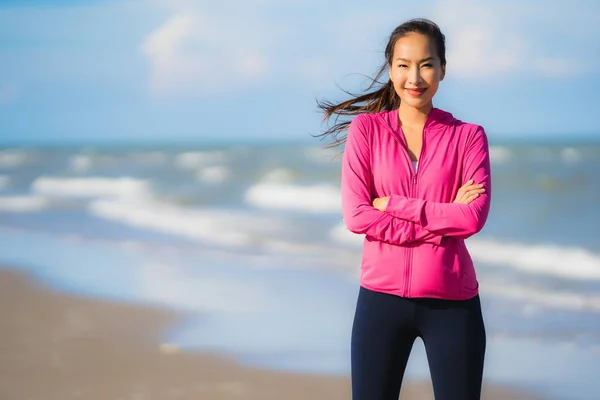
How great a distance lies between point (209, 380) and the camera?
16.4 feet

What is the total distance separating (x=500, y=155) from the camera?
22.8m

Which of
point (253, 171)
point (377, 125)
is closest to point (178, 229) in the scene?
point (377, 125)

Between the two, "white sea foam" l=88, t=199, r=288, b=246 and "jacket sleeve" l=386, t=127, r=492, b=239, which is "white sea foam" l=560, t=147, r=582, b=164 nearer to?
"white sea foam" l=88, t=199, r=288, b=246

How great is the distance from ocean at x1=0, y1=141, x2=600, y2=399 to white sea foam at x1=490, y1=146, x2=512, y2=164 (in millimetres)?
2496

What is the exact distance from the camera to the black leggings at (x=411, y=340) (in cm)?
269

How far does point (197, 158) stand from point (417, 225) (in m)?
28.1

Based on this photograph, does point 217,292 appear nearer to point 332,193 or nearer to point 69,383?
point 69,383

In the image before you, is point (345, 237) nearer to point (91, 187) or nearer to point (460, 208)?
point (460, 208)

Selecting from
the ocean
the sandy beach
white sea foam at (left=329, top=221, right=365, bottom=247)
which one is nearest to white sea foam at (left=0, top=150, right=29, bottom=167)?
the ocean

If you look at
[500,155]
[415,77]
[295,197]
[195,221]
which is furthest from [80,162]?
[415,77]

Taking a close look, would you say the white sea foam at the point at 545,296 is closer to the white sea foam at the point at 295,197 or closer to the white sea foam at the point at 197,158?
the white sea foam at the point at 295,197

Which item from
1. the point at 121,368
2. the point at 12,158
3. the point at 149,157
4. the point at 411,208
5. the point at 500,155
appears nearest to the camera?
the point at 411,208

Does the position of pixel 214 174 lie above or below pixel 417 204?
above

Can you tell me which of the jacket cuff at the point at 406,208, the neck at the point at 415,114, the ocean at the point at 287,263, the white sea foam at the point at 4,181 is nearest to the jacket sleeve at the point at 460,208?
the jacket cuff at the point at 406,208
